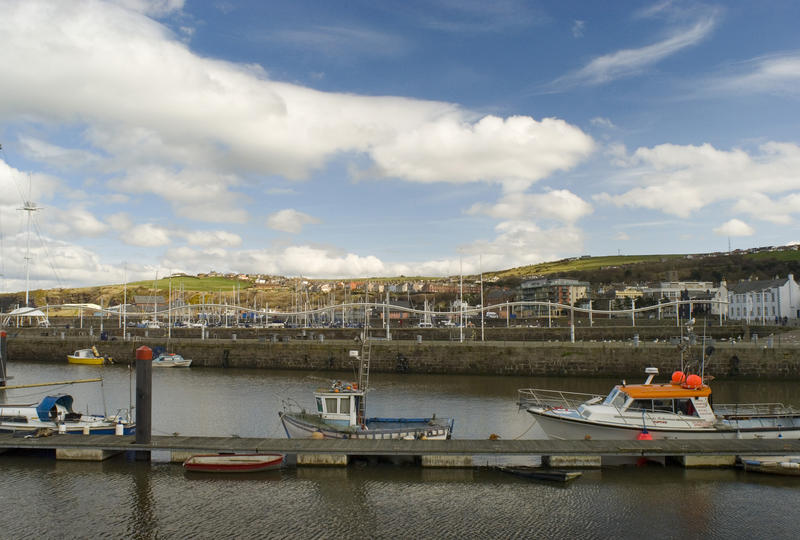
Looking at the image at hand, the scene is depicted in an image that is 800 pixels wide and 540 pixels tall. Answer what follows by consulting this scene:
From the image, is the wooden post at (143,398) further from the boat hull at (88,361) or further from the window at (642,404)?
the boat hull at (88,361)

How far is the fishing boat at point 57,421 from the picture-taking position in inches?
853

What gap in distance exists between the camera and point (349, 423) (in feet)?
72.9

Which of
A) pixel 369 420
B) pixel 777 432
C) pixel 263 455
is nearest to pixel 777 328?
pixel 777 432

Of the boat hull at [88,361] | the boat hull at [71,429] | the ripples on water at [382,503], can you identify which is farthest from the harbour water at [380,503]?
the boat hull at [88,361]

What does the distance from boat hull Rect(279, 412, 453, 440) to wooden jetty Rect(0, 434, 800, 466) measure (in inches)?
49.0

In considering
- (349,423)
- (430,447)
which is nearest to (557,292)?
(349,423)

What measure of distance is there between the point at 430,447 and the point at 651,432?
8143 millimetres

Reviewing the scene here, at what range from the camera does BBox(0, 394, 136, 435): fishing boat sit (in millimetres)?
21656

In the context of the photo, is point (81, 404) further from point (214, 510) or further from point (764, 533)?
point (764, 533)

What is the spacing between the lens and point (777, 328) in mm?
63969

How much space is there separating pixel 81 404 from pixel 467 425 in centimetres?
2142

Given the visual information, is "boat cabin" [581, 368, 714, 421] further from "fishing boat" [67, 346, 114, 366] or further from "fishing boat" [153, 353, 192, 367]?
"fishing boat" [67, 346, 114, 366]

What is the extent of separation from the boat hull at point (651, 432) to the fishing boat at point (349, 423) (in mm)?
4400

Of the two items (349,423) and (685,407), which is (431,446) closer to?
(349,423)
